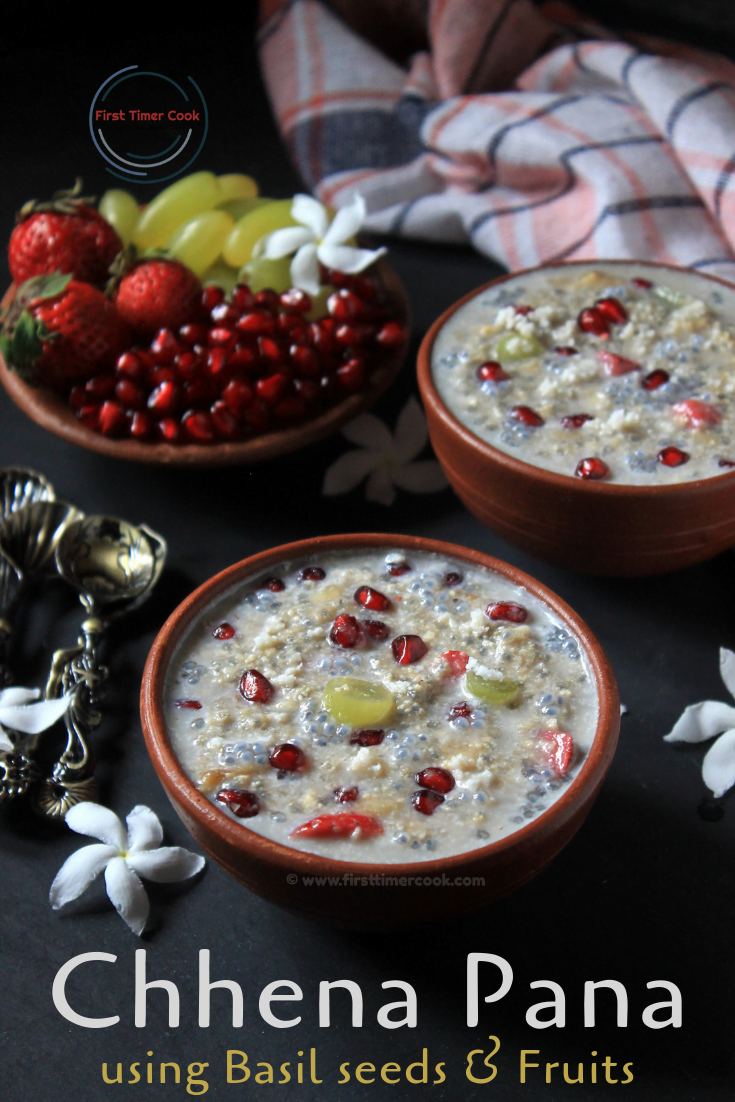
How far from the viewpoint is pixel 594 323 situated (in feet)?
5.32

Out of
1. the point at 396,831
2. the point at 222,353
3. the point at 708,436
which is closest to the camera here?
the point at 396,831

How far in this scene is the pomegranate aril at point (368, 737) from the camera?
109 centimetres

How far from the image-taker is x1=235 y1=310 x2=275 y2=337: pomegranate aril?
1.68 m

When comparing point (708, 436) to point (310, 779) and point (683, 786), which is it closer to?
point (683, 786)

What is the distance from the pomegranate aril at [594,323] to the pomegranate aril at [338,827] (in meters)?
0.92

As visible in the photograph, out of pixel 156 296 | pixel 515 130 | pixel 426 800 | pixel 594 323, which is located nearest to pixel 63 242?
pixel 156 296

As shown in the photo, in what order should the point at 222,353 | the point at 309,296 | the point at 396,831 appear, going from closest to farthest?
1. the point at 396,831
2. the point at 222,353
3. the point at 309,296

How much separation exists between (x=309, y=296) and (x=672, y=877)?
108 cm

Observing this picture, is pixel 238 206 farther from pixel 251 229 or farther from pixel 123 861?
pixel 123 861

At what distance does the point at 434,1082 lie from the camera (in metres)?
1.05

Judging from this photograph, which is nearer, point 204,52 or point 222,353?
point 222,353

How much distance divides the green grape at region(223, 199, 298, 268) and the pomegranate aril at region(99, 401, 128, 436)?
1.36 ft

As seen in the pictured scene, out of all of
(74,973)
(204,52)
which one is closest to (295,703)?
(74,973)
